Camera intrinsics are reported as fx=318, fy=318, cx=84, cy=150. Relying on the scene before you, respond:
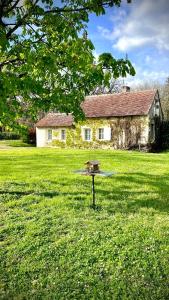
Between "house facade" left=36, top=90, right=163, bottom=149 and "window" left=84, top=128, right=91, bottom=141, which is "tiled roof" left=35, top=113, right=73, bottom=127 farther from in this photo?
"window" left=84, top=128, right=91, bottom=141

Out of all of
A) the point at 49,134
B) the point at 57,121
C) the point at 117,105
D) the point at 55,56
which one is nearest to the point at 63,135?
the point at 57,121

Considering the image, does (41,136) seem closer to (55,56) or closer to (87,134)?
(87,134)

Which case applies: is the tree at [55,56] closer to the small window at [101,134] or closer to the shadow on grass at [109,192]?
the shadow on grass at [109,192]

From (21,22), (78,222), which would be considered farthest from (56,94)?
(78,222)

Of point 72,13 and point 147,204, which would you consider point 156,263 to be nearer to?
point 147,204

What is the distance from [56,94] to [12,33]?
1.99 metres

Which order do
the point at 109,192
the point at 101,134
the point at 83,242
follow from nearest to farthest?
the point at 83,242
the point at 109,192
the point at 101,134

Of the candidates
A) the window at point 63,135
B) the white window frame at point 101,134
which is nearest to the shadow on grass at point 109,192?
the white window frame at point 101,134

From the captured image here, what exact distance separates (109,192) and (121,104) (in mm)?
24273

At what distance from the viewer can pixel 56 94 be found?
7602 millimetres

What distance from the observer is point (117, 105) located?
33531mm

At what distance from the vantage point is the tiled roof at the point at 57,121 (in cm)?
3581

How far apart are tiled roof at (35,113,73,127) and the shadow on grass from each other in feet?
77.5

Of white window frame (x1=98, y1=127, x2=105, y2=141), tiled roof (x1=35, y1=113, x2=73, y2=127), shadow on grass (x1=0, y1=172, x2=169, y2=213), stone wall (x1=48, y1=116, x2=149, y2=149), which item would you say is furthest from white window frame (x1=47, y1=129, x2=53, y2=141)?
shadow on grass (x1=0, y1=172, x2=169, y2=213)
